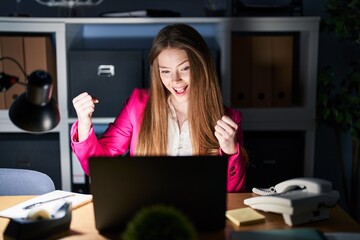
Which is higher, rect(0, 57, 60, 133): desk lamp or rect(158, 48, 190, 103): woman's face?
rect(158, 48, 190, 103): woman's face

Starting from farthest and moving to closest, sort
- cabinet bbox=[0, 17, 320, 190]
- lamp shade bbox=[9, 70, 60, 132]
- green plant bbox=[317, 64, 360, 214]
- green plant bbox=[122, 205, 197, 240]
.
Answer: green plant bbox=[317, 64, 360, 214], cabinet bbox=[0, 17, 320, 190], lamp shade bbox=[9, 70, 60, 132], green plant bbox=[122, 205, 197, 240]

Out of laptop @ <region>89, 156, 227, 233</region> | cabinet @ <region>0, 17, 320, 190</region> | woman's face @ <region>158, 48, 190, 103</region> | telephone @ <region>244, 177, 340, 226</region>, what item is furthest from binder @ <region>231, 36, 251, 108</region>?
laptop @ <region>89, 156, 227, 233</region>

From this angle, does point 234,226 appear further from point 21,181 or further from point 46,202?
point 21,181

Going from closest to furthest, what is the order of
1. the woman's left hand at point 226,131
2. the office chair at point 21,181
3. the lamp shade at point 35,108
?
1. the lamp shade at point 35,108
2. the woman's left hand at point 226,131
3. the office chair at point 21,181

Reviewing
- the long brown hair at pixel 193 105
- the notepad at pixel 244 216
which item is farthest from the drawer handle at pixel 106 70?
the notepad at pixel 244 216

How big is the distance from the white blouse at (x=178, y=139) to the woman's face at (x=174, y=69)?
0.62ft

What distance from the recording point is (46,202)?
52.4 inches

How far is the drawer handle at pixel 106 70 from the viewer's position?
87.8 inches

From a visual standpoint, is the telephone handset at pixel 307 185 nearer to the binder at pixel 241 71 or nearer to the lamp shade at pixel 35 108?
the lamp shade at pixel 35 108

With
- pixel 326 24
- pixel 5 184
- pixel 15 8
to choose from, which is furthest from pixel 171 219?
pixel 15 8

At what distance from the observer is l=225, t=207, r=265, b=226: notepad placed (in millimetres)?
1189

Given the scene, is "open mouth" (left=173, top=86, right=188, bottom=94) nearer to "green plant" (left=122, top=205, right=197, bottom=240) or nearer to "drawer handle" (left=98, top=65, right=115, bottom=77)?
"drawer handle" (left=98, top=65, right=115, bottom=77)

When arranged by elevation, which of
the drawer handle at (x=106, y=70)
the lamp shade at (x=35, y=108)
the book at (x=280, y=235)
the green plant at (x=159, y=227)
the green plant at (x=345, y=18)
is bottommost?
the book at (x=280, y=235)

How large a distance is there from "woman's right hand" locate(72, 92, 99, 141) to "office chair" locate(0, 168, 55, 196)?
0.65 feet
